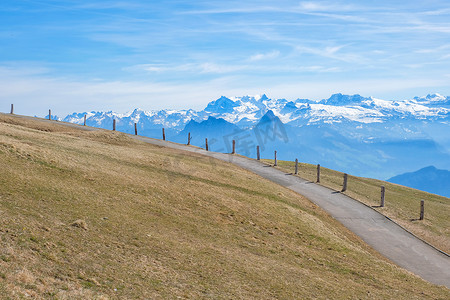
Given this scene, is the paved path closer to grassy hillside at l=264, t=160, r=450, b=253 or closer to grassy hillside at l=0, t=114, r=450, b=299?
grassy hillside at l=0, t=114, r=450, b=299

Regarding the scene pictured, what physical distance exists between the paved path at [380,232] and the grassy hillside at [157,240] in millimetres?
2077

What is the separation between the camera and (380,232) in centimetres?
3481

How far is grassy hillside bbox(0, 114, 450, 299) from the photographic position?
14.5 metres

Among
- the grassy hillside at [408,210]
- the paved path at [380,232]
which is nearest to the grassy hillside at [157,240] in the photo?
the paved path at [380,232]

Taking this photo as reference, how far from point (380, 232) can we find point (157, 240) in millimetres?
23382

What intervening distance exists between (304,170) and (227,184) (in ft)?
92.9

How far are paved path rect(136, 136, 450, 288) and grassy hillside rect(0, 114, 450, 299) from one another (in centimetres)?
208

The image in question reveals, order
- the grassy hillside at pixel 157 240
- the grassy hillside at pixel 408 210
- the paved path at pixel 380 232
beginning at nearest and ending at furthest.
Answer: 1. the grassy hillside at pixel 157 240
2. the paved path at pixel 380 232
3. the grassy hillside at pixel 408 210

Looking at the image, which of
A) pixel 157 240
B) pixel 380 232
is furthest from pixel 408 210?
pixel 157 240

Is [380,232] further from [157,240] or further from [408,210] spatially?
[157,240]

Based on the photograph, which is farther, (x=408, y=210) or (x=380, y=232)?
(x=408, y=210)

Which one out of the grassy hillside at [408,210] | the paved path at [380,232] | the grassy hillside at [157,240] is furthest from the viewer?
the grassy hillside at [408,210]

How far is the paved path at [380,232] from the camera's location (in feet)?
91.9

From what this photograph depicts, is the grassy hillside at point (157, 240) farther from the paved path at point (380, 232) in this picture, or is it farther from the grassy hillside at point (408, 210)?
the grassy hillside at point (408, 210)
